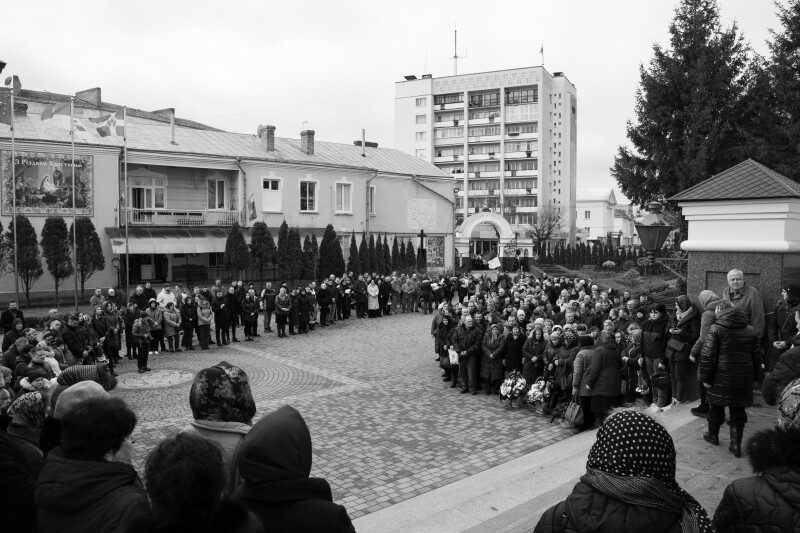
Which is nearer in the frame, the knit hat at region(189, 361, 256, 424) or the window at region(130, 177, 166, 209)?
the knit hat at region(189, 361, 256, 424)

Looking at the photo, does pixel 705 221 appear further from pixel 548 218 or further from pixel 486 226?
pixel 548 218

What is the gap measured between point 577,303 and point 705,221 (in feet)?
21.7

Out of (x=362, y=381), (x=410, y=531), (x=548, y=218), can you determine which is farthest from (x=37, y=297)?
(x=548, y=218)

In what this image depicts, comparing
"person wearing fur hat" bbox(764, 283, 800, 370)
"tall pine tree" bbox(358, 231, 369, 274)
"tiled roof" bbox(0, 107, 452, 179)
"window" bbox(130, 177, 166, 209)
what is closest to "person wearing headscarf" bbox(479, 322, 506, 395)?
"person wearing fur hat" bbox(764, 283, 800, 370)

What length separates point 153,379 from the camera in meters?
13.8

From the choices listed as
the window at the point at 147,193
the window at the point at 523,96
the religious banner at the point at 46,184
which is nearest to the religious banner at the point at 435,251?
the window at the point at 147,193

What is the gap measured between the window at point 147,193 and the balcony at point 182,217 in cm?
83

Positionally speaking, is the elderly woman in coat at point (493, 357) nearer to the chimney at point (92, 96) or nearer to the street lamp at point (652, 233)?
the street lamp at point (652, 233)

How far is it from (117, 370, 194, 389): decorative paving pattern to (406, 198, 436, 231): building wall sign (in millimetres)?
27609

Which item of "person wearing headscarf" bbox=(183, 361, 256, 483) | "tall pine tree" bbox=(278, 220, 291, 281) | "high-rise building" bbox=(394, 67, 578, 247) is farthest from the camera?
"high-rise building" bbox=(394, 67, 578, 247)

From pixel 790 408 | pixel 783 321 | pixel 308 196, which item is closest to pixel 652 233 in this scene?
pixel 783 321

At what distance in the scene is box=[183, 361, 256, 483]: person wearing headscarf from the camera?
3184mm

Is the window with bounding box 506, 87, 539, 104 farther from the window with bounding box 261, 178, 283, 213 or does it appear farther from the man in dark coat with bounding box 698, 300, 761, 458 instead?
the man in dark coat with bounding box 698, 300, 761, 458

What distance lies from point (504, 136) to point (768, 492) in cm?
7812
